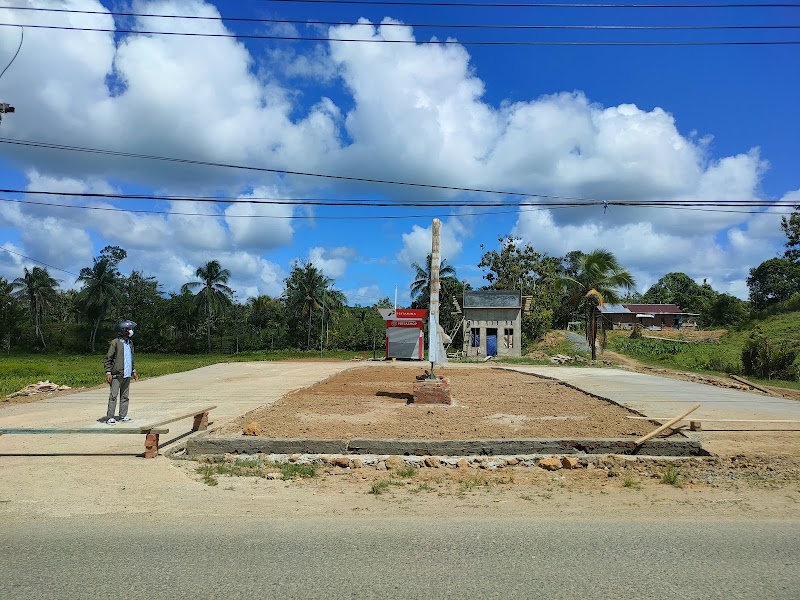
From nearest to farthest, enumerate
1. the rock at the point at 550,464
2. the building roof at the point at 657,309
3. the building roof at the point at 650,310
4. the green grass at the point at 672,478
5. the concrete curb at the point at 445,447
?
the green grass at the point at 672,478 → the rock at the point at 550,464 → the concrete curb at the point at 445,447 → the building roof at the point at 650,310 → the building roof at the point at 657,309

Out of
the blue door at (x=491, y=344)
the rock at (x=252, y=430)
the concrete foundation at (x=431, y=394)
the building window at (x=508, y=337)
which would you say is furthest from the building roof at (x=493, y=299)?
the rock at (x=252, y=430)

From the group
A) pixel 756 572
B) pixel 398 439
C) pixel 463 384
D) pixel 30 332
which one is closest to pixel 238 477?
pixel 398 439

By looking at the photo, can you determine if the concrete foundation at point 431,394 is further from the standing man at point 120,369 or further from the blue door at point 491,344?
the blue door at point 491,344

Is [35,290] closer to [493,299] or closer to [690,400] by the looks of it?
[493,299]

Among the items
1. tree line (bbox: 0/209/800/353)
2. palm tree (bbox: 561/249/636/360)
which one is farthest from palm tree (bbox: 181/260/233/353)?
palm tree (bbox: 561/249/636/360)

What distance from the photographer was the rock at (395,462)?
7874mm

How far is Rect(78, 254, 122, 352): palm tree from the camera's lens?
192ft

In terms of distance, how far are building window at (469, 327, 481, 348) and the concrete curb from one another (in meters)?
33.4

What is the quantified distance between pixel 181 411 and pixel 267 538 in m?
9.11

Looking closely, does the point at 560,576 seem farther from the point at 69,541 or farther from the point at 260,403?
the point at 260,403

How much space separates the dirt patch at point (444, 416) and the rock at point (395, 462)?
89 cm

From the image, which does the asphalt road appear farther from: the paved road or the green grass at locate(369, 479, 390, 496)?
the paved road

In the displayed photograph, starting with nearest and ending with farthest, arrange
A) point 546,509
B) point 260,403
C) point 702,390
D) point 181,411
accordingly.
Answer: point 546,509 → point 181,411 → point 260,403 → point 702,390

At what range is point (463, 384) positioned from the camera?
776 inches
